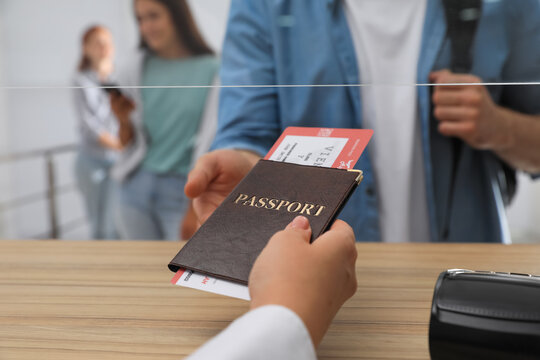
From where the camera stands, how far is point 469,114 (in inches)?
34.6

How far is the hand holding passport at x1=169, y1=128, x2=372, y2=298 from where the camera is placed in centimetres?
Answer: 37

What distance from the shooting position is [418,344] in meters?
0.35

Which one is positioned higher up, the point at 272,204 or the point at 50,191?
the point at 272,204

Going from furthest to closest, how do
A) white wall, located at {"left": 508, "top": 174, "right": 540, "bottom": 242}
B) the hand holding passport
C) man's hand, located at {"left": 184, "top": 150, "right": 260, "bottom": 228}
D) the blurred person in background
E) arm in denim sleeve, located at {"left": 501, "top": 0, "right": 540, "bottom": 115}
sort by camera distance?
the blurred person in background
white wall, located at {"left": 508, "top": 174, "right": 540, "bottom": 242}
arm in denim sleeve, located at {"left": 501, "top": 0, "right": 540, "bottom": 115}
man's hand, located at {"left": 184, "top": 150, "right": 260, "bottom": 228}
the hand holding passport

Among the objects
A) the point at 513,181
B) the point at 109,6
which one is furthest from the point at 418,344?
the point at 109,6

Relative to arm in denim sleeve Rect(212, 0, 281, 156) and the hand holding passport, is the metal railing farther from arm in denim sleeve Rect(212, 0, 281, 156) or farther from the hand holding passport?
the hand holding passport

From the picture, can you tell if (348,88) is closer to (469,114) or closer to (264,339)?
(469,114)

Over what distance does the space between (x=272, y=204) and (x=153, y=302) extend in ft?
0.47

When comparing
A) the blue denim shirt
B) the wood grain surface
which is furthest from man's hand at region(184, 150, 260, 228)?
the blue denim shirt

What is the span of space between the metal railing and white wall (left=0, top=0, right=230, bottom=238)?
1cm

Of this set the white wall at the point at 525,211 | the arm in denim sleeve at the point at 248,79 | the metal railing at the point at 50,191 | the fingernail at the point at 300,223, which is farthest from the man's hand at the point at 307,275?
the metal railing at the point at 50,191

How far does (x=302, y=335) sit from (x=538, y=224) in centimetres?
87

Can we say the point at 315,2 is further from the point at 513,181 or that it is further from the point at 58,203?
the point at 58,203

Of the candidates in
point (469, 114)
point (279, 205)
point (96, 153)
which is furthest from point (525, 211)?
point (96, 153)
